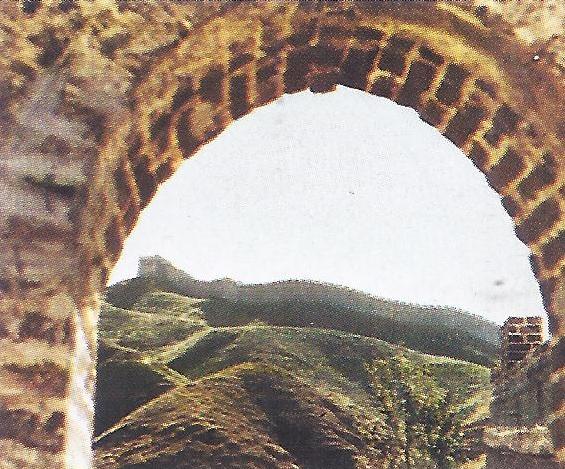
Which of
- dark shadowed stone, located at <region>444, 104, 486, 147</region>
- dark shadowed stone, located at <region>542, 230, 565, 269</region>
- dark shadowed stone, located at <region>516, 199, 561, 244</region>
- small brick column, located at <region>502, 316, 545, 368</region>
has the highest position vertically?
small brick column, located at <region>502, 316, 545, 368</region>

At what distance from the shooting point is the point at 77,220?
6.88 feet

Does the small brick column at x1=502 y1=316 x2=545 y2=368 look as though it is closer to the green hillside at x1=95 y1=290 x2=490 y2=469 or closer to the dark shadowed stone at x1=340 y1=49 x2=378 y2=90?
the dark shadowed stone at x1=340 y1=49 x2=378 y2=90

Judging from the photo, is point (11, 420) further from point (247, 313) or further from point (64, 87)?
point (247, 313)

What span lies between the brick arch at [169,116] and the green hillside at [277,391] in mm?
8674

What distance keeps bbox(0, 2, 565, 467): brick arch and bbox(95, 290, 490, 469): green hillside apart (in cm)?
867

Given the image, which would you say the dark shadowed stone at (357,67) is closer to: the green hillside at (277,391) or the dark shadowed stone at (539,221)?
the dark shadowed stone at (539,221)

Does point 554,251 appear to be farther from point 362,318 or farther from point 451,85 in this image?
point 362,318

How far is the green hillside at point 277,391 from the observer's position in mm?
10766

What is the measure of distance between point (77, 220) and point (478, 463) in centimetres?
1028

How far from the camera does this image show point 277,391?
11.4m

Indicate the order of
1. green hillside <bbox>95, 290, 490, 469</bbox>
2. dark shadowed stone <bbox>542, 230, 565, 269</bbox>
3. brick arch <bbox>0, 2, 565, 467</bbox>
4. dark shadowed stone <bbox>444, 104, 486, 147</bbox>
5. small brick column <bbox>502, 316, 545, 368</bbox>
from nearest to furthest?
brick arch <bbox>0, 2, 565, 467</bbox> < dark shadowed stone <bbox>542, 230, 565, 269</bbox> < dark shadowed stone <bbox>444, 104, 486, 147</bbox> < small brick column <bbox>502, 316, 545, 368</bbox> < green hillside <bbox>95, 290, 490, 469</bbox>

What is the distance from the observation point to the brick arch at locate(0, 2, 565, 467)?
204 centimetres

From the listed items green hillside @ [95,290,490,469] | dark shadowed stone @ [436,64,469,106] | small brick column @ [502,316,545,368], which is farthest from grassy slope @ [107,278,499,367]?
dark shadowed stone @ [436,64,469,106]

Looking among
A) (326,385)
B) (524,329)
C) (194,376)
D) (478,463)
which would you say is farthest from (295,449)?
(524,329)
